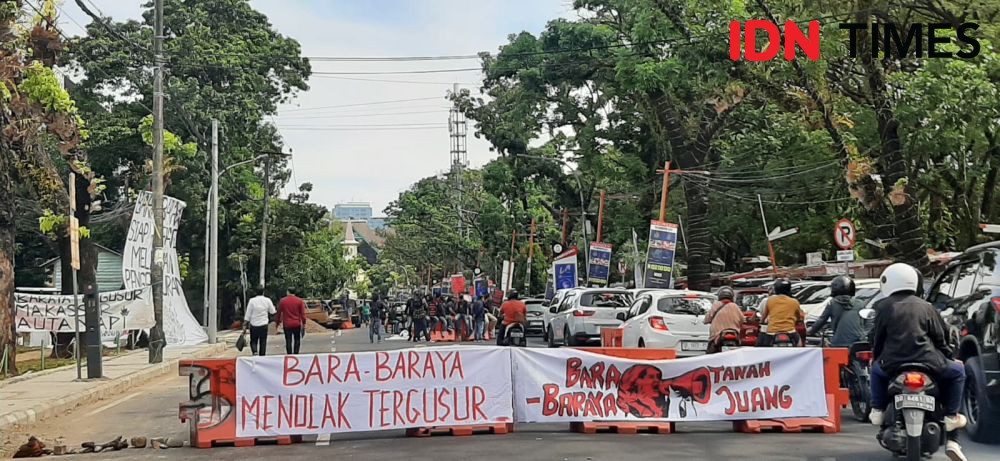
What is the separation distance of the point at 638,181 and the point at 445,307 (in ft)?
33.2

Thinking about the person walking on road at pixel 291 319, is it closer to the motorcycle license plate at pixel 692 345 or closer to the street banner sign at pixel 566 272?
the motorcycle license plate at pixel 692 345

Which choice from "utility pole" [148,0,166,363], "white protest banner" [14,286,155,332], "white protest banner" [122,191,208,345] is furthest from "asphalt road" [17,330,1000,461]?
"utility pole" [148,0,166,363]

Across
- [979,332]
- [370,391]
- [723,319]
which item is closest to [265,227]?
[723,319]

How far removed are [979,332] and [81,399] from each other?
43.5ft

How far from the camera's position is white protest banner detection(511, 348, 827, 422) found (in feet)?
37.6

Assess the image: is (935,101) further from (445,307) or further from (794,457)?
(445,307)

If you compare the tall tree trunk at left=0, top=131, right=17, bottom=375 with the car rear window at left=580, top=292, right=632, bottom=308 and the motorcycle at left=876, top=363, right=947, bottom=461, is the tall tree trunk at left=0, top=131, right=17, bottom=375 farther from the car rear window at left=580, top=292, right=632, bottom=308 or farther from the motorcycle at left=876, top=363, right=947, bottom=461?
the motorcycle at left=876, top=363, right=947, bottom=461

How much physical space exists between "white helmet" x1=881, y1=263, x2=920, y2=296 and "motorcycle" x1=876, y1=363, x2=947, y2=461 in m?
0.73

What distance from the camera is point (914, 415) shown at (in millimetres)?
8180

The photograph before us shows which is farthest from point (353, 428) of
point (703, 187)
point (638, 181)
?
point (638, 181)

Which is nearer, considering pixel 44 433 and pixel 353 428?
pixel 353 428

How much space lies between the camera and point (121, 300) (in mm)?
26359

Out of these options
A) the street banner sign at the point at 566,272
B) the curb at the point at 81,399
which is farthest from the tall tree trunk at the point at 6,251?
the street banner sign at the point at 566,272

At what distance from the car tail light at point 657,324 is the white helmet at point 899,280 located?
11.5 meters
